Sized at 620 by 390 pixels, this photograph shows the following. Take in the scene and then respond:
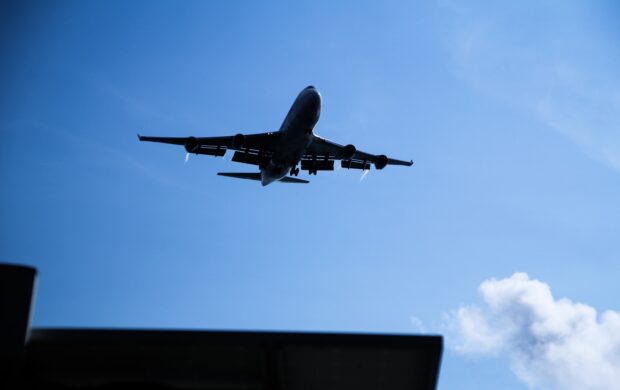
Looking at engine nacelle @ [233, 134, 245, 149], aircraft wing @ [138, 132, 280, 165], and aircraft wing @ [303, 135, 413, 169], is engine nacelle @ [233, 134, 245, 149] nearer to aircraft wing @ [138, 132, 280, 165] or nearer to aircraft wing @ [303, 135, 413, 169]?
aircraft wing @ [138, 132, 280, 165]

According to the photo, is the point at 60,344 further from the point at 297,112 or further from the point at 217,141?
the point at 217,141

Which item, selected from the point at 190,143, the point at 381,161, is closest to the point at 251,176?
the point at 190,143

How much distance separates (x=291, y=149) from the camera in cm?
3884

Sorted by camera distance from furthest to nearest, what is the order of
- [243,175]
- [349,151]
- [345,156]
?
[243,175]
[345,156]
[349,151]

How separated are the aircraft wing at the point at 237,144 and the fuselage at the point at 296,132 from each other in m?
1.25

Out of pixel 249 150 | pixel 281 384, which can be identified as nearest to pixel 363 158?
pixel 249 150

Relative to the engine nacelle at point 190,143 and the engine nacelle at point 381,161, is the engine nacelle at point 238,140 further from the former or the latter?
the engine nacelle at point 381,161

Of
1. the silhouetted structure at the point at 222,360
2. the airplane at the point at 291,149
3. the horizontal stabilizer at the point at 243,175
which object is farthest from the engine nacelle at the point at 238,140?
the silhouetted structure at the point at 222,360

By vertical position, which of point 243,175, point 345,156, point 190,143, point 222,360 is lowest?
point 222,360

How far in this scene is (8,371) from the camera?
482 inches

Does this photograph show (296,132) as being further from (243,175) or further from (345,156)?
(243,175)

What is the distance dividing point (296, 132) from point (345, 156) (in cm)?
608

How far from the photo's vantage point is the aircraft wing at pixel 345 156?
4278 centimetres

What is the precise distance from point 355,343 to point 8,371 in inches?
284
